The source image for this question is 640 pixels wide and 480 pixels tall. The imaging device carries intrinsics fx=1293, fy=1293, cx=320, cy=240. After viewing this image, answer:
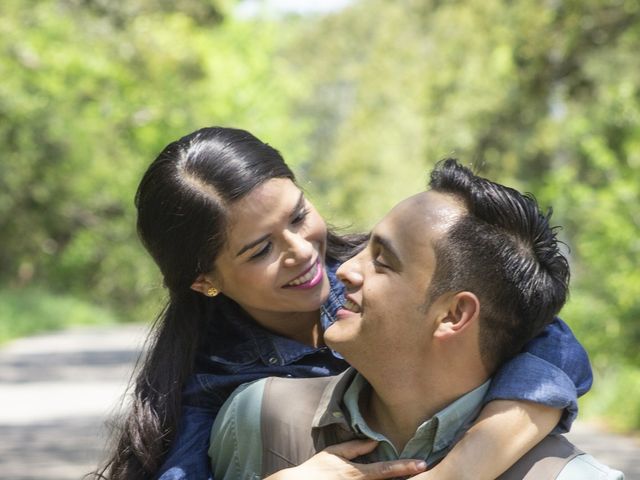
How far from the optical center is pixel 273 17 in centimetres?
4253

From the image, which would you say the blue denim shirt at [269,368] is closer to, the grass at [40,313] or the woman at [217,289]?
the woman at [217,289]

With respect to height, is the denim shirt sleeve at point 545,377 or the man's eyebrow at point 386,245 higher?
the man's eyebrow at point 386,245

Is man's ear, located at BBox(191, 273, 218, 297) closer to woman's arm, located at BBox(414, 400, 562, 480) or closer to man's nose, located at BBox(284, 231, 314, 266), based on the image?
man's nose, located at BBox(284, 231, 314, 266)

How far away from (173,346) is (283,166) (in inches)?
25.9

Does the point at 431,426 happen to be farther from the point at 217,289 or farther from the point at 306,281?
the point at 217,289

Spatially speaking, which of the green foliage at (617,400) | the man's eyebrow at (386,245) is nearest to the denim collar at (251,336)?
the man's eyebrow at (386,245)

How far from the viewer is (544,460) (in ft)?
8.72

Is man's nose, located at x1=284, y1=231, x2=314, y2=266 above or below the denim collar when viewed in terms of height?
above

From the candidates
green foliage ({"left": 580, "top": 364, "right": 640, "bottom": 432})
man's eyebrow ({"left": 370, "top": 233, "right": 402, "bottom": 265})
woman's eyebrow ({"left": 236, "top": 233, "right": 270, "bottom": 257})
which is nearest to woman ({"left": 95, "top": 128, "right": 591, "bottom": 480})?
woman's eyebrow ({"left": 236, "top": 233, "right": 270, "bottom": 257})

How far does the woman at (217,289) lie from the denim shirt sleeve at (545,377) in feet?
2.38

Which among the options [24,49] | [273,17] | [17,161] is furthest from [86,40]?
[273,17]

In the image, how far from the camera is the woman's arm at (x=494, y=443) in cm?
262

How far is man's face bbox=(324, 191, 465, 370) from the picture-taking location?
2703mm

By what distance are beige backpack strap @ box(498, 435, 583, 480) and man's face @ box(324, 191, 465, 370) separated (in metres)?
0.32
